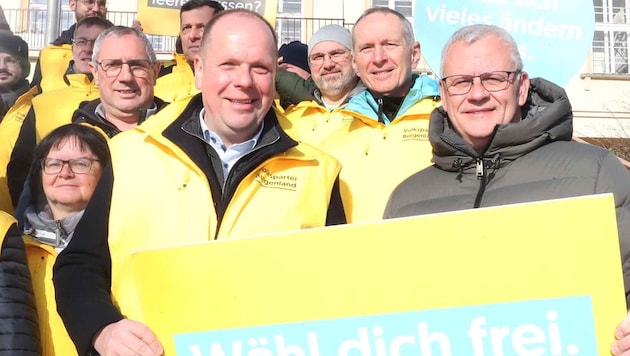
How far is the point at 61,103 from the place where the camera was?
450 cm

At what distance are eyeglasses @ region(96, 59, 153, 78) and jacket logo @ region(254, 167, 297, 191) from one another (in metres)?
1.57

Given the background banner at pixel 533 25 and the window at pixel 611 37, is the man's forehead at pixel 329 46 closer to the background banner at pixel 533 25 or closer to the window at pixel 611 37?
the background banner at pixel 533 25

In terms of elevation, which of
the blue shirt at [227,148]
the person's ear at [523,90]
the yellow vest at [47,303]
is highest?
the person's ear at [523,90]

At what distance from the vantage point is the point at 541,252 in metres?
2.10

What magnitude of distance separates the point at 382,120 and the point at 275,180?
1.06 meters

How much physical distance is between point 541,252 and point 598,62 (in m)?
19.9

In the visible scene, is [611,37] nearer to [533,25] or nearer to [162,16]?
[162,16]

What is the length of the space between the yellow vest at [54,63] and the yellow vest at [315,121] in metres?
2.22

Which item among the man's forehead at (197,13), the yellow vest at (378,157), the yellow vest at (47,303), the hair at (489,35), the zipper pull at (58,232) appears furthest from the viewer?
the man's forehead at (197,13)

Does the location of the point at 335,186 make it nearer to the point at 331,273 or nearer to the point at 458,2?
the point at 331,273

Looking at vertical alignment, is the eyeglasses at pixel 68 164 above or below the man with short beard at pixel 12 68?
below

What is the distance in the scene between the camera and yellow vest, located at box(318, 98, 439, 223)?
3.26 metres

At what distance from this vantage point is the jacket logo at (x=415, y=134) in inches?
134

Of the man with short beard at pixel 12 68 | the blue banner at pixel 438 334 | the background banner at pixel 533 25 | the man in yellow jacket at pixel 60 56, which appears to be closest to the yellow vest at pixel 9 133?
the man with short beard at pixel 12 68
